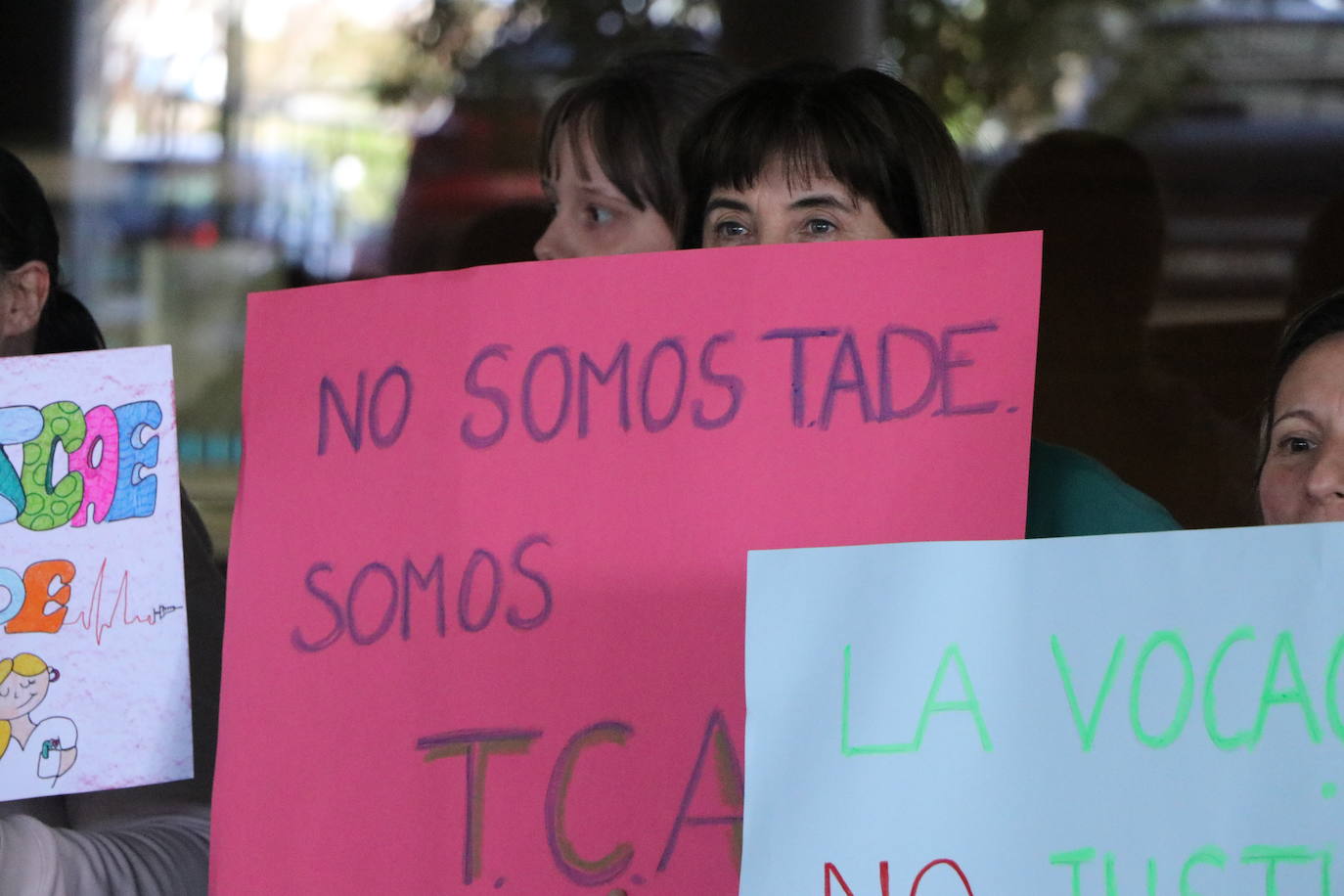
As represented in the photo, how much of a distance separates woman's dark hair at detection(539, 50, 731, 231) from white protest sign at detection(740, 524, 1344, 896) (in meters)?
0.85

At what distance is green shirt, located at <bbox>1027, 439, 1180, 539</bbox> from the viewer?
4.34ft

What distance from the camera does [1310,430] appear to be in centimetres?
129

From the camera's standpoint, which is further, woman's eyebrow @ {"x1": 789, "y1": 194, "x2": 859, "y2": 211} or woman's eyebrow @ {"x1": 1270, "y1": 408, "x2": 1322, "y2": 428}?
woman's eyebrow @ {"x1": 789, "y1": 194, "x2": 859, "y2": 211}

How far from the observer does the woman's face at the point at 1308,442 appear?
125cm

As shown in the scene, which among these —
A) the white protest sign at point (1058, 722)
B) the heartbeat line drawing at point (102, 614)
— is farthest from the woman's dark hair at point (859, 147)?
the heartbeat line drawing at point (102, 614)

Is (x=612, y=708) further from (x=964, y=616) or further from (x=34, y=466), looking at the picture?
(x=34, y=466)

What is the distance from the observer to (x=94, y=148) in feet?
12.2

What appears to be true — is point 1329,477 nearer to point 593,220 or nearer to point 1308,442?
point 1308,442

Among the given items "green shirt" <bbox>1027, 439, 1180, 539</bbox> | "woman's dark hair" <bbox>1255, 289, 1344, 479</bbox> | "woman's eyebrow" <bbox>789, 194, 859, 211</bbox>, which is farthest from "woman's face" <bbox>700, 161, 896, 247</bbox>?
"woman's dark hair" <bbox>1255, 289, 1344, 479</bbox>

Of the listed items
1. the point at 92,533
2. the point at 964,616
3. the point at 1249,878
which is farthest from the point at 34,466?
the point at 1249,878

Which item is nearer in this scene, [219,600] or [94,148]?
[219,600]

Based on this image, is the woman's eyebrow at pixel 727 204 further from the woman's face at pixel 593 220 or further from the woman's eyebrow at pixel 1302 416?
the woman's eyebrow at pixel 1302 416

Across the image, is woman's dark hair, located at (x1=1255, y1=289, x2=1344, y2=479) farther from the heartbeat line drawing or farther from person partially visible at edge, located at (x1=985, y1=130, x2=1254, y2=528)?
person partially visible at edge, located at (x1=985, y1=130, x2=1254, y2=528)

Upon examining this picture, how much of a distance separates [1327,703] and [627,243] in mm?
1016
